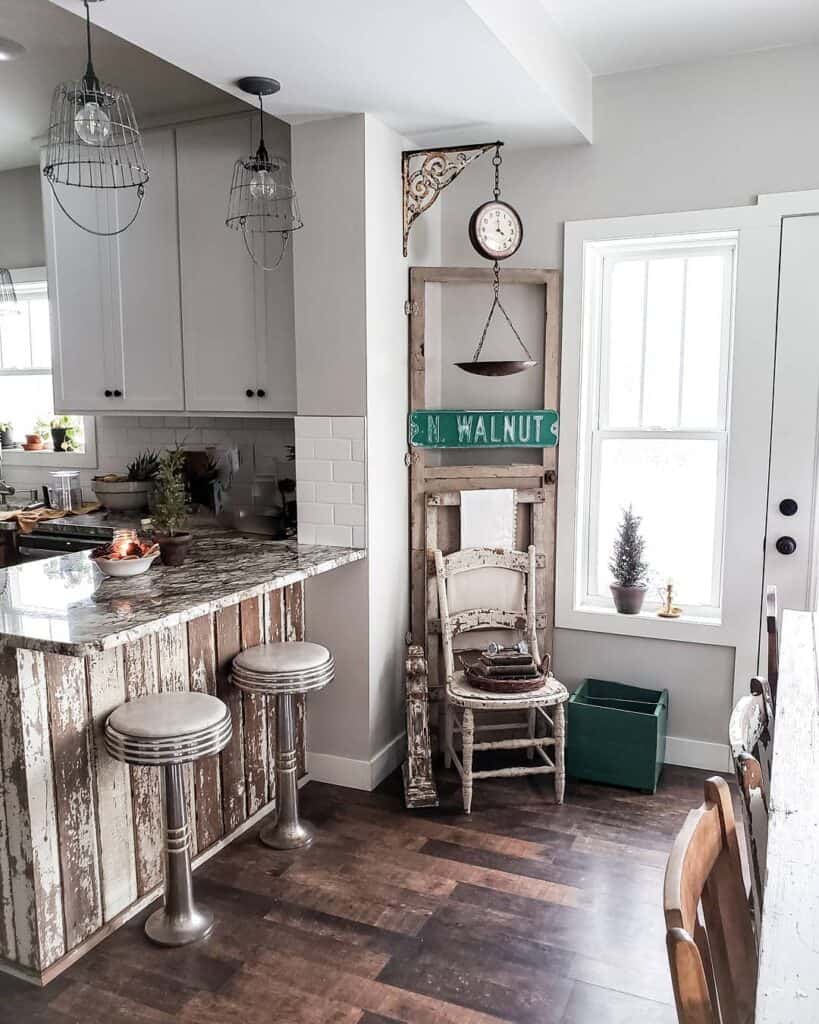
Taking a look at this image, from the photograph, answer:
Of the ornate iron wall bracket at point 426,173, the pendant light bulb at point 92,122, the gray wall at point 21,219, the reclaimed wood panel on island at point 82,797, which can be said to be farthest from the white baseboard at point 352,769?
the gray wall at point 21,219

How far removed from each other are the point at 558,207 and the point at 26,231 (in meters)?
2.93

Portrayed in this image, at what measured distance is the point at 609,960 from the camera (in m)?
2.38

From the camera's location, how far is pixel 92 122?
2029 mm

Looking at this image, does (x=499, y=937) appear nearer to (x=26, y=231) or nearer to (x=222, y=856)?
(x=222, y=856)

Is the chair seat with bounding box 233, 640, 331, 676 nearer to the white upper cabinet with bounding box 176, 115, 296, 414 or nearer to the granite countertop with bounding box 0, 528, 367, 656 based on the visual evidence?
the granite countertop with bounding box 0, 528, 367, 656

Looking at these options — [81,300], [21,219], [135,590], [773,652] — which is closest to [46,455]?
[81,300]

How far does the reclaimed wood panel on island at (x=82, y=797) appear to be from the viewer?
7.38 feet

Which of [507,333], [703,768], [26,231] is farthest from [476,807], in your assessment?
[26,231]

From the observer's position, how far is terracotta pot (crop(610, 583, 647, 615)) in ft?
11.8

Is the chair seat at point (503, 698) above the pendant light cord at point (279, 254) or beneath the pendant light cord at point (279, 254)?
beneath

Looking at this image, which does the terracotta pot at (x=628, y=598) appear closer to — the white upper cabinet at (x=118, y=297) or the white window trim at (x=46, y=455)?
the white upper cabinet at (x=118, y=297)

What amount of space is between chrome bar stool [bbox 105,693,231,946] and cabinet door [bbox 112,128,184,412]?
1692mm

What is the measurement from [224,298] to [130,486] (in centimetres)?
114

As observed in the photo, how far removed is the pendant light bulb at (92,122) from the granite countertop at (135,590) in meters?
1.18
